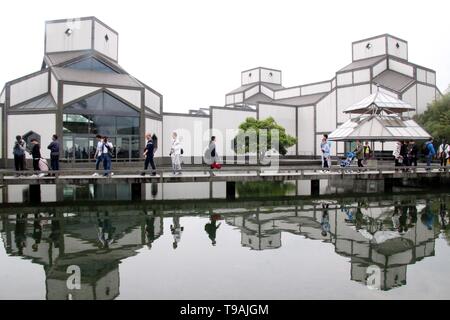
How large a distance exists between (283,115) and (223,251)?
132 ft

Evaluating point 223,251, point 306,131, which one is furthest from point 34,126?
point 306,131

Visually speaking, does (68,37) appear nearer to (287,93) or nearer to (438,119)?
(287,93)

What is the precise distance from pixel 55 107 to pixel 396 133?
887 inches

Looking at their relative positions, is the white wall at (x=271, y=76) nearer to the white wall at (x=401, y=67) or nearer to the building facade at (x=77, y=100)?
the white wall at (x=401, y=67)

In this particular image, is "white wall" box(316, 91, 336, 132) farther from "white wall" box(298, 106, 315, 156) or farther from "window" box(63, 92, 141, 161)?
"window" box(63, 92, 141, 161)

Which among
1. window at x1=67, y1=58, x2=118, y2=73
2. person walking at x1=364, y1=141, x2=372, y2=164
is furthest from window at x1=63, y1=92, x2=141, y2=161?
person walking at x1=364, y1=141, x2=372, y2=164

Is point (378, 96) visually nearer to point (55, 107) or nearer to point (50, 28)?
point (55, 107)

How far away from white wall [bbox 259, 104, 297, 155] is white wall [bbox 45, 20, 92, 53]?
2021 cm

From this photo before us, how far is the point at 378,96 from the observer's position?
839 inches

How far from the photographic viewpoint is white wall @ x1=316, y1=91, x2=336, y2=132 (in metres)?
44.2

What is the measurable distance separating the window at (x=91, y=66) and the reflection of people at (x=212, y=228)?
24794mm

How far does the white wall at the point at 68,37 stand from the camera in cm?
3406

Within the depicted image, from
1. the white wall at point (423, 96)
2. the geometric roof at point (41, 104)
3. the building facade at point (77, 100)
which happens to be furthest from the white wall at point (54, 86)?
the white wall at point (423, 96)

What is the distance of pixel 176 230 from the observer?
35.6ft
